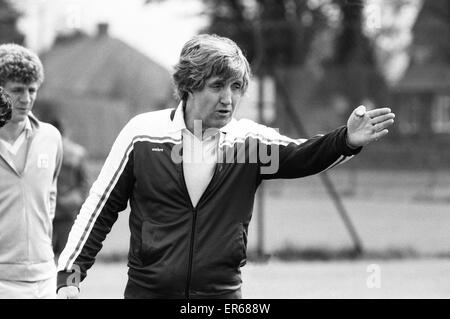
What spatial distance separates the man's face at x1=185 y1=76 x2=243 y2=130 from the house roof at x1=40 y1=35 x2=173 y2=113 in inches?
477

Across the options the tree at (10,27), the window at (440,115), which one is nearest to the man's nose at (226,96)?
the tree at (10,27)

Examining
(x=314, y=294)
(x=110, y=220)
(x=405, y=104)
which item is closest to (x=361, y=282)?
(x=314, y=294)

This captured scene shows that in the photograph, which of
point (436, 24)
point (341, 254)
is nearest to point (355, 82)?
point (436, 24)

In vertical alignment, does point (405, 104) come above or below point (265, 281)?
above

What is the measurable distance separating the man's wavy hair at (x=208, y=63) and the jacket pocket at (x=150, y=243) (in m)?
0.55

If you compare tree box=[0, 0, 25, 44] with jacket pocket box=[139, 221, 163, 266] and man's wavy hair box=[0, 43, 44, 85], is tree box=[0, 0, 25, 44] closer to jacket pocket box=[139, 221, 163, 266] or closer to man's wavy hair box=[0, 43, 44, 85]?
man's wavy hair box=[0, 43, 44, 85]

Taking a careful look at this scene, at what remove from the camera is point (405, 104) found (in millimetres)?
14062

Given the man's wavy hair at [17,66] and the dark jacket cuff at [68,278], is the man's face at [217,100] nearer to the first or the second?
the dark jacket cuff at [68,278]

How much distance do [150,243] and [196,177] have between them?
298 mm

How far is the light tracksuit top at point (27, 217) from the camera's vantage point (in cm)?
424

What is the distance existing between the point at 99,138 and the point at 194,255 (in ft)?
32.3

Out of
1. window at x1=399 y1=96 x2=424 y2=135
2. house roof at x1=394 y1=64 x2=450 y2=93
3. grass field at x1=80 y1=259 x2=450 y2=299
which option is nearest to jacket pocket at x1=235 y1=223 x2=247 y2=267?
grass field at x1=80 y1=259 x2=450 y2=299

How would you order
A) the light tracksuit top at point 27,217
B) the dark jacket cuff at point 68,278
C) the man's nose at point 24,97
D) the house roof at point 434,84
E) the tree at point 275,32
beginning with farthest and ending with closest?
the house roof at point 434,84 → the tree at point 275,32 → the man's nose at point 24,97 → the light tracksuit top at point 27,217 → the dark jacket cuff at point 68,278
